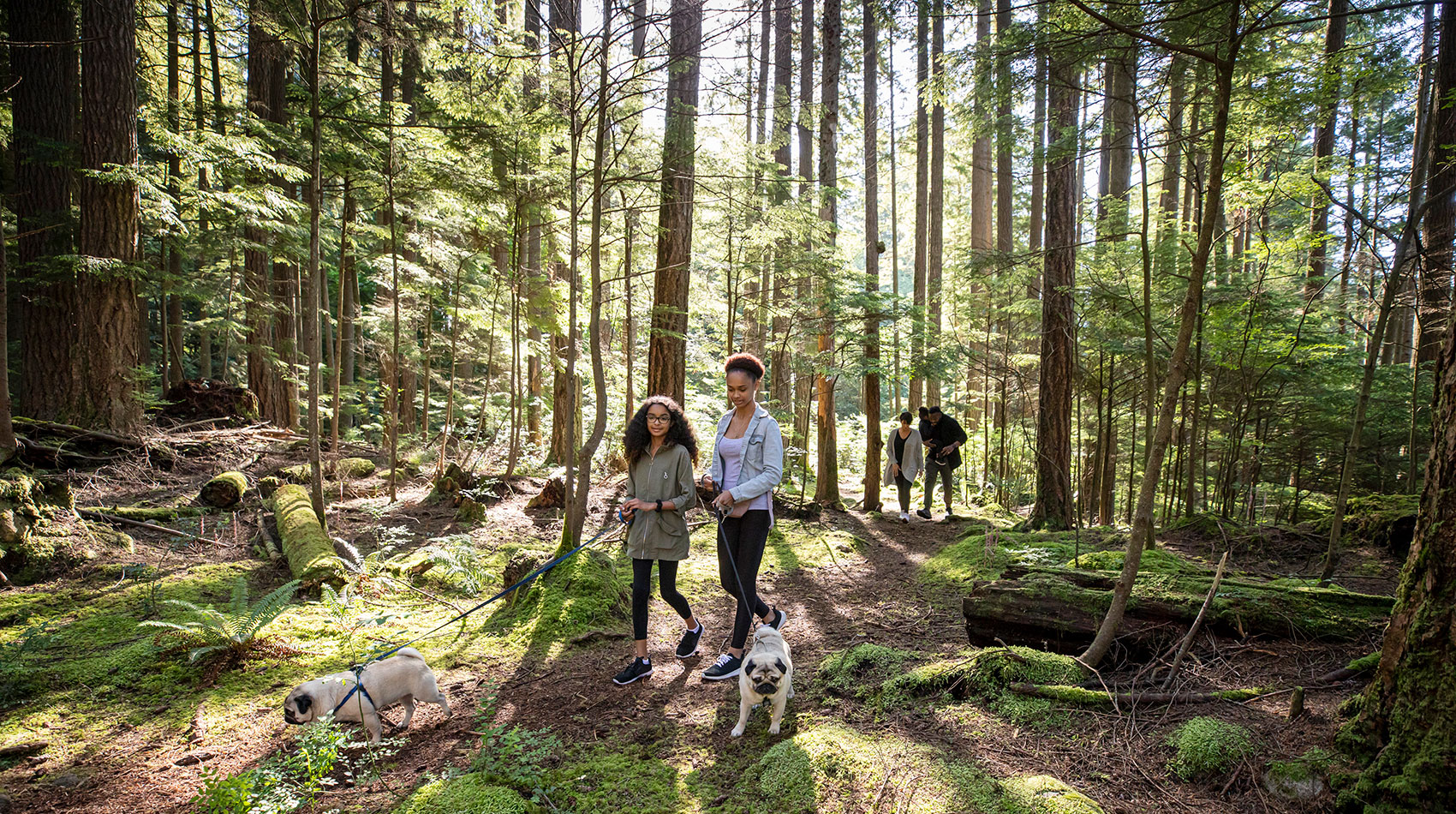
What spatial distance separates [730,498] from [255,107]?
1365cm

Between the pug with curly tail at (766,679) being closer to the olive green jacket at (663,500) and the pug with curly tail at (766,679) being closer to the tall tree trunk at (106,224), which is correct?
the olive green jacket at (663,500)

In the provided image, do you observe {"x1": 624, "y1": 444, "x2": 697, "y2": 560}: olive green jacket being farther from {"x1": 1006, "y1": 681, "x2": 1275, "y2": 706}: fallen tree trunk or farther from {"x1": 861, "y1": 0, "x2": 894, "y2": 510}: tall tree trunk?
{"x1": 861, "y1": 0, "x2": 894, "y2": 510}: tall tree trunk

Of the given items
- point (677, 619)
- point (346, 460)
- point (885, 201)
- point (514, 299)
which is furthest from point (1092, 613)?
point (885, 201)

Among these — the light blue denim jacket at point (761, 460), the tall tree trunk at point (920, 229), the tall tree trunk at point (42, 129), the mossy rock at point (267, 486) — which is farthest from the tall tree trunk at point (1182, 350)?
the tall tree trunk at point (42, 129)

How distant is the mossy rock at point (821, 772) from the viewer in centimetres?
270

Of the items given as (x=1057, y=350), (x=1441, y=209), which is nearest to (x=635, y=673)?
(x=1057, y=350)

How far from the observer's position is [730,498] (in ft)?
13.0

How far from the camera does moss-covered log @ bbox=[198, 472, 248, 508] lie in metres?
7.36

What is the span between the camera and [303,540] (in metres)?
5.91

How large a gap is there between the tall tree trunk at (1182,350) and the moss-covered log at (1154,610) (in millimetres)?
395

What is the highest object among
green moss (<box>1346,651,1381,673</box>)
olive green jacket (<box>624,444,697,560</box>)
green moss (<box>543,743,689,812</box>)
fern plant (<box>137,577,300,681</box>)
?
olive green jacket (<box>624,444,697,560</box>)

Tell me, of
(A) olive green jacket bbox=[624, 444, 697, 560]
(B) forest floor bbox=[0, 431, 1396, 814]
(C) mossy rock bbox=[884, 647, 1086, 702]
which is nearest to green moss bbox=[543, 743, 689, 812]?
(B) forest floor bbox=[0, 431, 1396, 814]

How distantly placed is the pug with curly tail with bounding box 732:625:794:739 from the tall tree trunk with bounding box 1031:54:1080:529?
6025 mm

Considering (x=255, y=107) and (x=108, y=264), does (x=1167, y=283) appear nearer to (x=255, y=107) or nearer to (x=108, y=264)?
(x=108, y=264)
